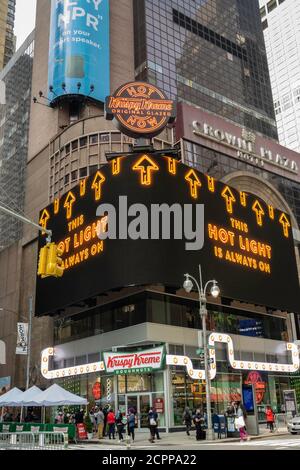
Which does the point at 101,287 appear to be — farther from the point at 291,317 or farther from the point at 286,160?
the point at 286,160

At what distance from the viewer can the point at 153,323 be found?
35.4 m

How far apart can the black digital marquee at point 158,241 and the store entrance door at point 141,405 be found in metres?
7.82

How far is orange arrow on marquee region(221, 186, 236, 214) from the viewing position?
42969 millimetres

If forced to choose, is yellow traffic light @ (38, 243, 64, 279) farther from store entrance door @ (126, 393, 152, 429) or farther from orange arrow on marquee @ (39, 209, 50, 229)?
orange arrow on marquee @ (39, 209, 50, 229)

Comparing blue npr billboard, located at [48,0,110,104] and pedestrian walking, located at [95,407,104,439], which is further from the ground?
blue npr billboard, located at [48,0,110,104]

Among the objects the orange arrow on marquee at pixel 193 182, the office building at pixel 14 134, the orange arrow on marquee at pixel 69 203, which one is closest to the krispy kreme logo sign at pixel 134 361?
the orange arrow on marquee at pixel 193 182

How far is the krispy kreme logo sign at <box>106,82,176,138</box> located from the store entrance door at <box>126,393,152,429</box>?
69.8 ft

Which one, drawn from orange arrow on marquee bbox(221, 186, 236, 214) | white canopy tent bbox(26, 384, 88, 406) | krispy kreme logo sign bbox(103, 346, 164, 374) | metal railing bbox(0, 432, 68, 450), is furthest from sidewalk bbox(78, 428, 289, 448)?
orange arrow on marquee bbox(221, 186, 236, 214)

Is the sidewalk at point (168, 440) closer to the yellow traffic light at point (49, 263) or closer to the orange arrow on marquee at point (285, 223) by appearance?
the yellow traffic light at point (49, 263)

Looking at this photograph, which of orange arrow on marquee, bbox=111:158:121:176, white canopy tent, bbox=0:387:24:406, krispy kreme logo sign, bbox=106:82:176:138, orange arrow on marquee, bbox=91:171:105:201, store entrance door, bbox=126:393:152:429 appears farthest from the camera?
krispy kreme logo sign, bbox=106:82:176:138

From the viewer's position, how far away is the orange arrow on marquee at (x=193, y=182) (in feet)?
129

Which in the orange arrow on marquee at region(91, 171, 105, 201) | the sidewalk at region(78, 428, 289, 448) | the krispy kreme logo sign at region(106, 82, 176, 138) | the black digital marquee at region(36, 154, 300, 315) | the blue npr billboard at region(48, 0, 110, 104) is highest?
the blue npr billboard at region(48, 0, 110, 104)

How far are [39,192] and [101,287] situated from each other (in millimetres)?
23347

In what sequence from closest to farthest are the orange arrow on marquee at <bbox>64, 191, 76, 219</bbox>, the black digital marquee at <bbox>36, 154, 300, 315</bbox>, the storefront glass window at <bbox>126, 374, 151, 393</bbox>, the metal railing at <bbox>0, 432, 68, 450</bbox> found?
the metal railing at <bbox>0, 432, 68, 450</bbox>
the storefront glass window at <bbox>126, 374, 151, 393</bbox>
the black digital marquee at <bbox>36, 154, 300, 315</bbox>
the orange arrow on marquee at <bbox>64, 191, 76, 219</bbox>
